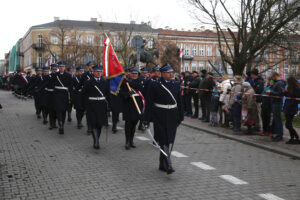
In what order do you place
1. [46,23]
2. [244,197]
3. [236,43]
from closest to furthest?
1. [244,197]
2. [236,43]
3. [46,23]

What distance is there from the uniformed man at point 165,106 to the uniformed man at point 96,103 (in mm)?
2361

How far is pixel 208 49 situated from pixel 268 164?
3254 inches

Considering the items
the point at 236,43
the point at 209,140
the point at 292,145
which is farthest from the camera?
the point at 236,43

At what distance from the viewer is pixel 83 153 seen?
8.72 m

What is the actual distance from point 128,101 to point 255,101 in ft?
13.6

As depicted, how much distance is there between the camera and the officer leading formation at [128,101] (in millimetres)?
7000

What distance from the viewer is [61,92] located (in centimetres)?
1167

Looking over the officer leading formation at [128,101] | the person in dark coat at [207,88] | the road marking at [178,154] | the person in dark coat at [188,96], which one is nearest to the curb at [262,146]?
Result: the person in dark coat at [207,88]

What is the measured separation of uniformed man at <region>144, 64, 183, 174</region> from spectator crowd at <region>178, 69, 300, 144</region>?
4.34 metres

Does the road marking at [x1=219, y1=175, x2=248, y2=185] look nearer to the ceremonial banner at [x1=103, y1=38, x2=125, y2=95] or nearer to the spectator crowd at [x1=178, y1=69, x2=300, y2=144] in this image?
the ceremonial banner at [x1=103, y1=38, x2=125, y2=95]

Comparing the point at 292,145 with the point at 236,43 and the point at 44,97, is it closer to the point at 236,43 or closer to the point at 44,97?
the point at 44,97

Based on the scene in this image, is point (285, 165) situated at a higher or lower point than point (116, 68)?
lower

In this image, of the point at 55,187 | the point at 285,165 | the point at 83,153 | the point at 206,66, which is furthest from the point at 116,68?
the point at 206,66

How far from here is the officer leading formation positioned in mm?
7000
